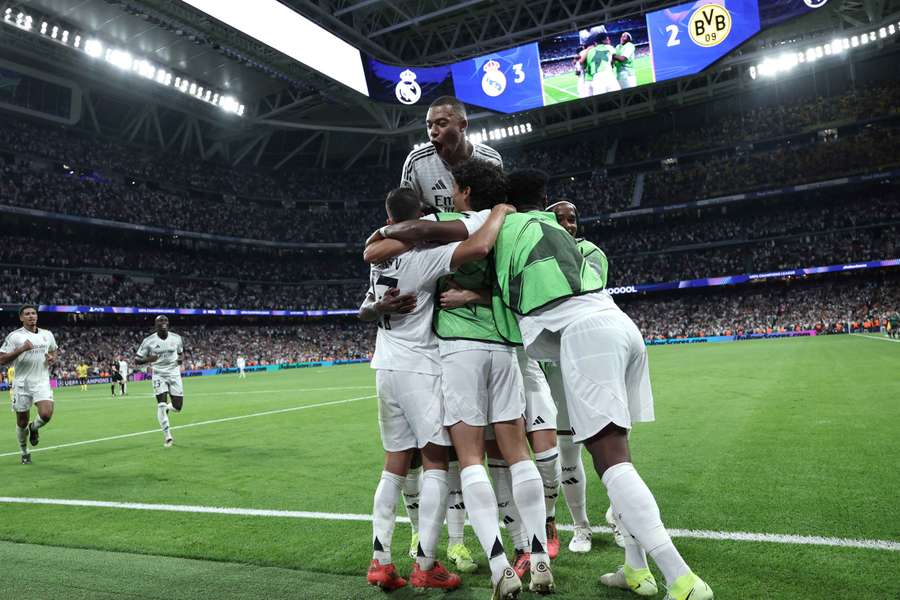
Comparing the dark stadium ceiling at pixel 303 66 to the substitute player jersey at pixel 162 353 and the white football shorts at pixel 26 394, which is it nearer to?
the substitute player jersey at pixel 162 353

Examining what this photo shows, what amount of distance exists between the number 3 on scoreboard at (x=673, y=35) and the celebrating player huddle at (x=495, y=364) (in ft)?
117

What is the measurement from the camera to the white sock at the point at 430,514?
3.69 meters

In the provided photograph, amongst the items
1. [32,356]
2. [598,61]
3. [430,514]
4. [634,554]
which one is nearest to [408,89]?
[598,61]

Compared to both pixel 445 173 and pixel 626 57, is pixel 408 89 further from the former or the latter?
pixel 445 173

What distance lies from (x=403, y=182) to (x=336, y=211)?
65548mm

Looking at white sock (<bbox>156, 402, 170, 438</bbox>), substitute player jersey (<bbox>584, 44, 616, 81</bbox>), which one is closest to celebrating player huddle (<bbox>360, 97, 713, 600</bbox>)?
white sock (<bbox>156, 402, 170, 438</bbox>)

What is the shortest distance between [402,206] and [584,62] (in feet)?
121

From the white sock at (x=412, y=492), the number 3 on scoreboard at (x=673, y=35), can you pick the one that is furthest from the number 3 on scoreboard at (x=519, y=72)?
the white sock at (x=412, y=492)

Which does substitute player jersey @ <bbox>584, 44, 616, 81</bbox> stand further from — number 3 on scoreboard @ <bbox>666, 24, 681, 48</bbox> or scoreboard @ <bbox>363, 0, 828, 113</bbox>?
number 3 on scoreboard @ <bbox>666, 24, 681, 48</bbox>

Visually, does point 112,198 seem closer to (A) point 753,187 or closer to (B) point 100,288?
(B) point 100,288

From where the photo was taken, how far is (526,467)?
359 centimetres

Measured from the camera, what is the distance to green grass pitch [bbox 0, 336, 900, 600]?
386 centimetres

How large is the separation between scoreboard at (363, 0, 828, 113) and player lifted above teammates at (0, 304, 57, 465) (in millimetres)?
31515

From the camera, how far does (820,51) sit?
44.2m
